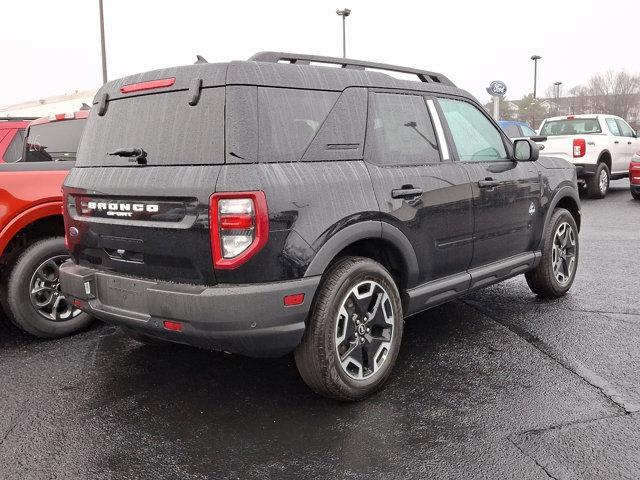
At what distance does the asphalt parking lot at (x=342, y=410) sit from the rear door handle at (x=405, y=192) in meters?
1.15

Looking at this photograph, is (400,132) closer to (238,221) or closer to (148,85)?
(238,221)

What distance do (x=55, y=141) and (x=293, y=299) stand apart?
3.97 m

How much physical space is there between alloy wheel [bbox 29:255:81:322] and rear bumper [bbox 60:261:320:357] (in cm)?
166

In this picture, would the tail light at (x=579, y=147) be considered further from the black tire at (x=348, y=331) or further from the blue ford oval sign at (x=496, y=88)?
the black tire at (x=348, y=331)

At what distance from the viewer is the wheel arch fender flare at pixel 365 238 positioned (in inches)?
121

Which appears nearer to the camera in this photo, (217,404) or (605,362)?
(217,404)

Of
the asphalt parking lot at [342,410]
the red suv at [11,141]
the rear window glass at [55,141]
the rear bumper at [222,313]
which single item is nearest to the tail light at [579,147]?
the asphalt parking lot at [342,410]

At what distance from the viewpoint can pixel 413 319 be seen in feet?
16.4

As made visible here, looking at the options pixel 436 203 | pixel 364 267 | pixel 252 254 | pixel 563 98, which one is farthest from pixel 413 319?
pixel 563 98

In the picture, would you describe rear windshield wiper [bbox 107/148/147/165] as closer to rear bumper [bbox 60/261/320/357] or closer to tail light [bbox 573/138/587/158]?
rear bumper [bbox 60/261/320/357]

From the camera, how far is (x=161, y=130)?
3.18 m

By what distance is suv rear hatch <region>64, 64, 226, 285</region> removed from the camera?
9.62ft

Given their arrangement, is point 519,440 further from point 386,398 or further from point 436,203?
point 436,203

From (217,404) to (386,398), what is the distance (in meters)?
0.98
